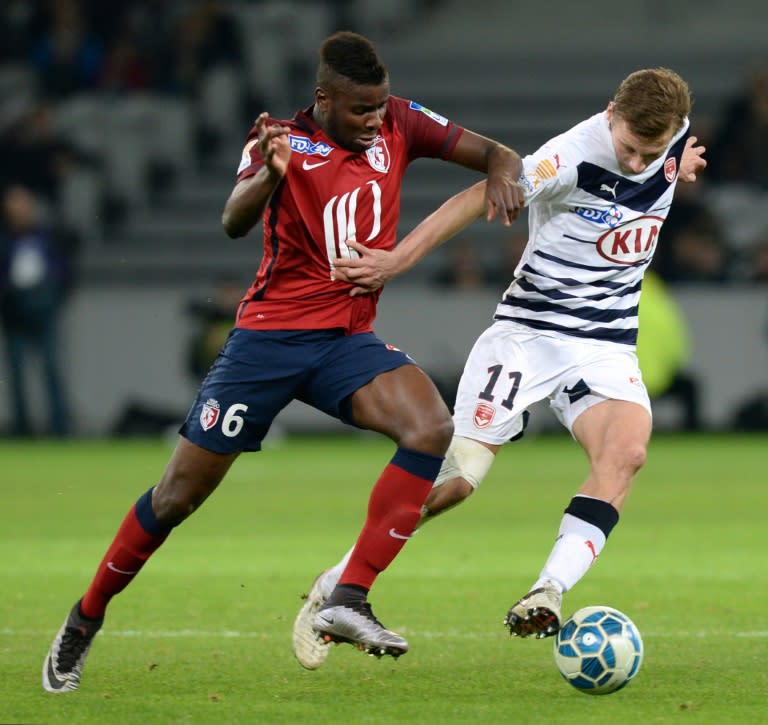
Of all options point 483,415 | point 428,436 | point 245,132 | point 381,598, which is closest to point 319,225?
point 428,436

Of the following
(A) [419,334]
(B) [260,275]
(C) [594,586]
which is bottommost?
(A) [419,334]

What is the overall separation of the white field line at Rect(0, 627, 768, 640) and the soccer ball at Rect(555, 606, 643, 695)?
45.6 inches

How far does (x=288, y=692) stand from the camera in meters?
5.80

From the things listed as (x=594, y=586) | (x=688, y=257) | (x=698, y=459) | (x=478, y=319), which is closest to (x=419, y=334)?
(x=478, y=319)

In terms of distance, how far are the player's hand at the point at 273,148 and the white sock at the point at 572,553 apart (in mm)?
1653

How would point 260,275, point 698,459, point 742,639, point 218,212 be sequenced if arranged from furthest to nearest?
1. point 218,212
2. point 698,459
3. point 742,639
4. point 260,275

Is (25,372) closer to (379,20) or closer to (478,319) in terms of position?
(478,319)

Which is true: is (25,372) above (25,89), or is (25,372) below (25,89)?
below

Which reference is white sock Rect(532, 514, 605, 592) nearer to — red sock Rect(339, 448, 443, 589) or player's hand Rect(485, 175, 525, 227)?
red sock Rect(339, 448, 443, 589)

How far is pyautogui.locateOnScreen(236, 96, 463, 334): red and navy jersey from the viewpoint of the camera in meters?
6.05

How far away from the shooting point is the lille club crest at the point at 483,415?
6.86 m

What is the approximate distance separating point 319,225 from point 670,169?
5.08 feet

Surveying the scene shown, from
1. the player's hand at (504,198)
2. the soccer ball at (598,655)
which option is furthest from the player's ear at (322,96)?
the soccer ball at (598,655)

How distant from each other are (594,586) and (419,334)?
10.4 m
